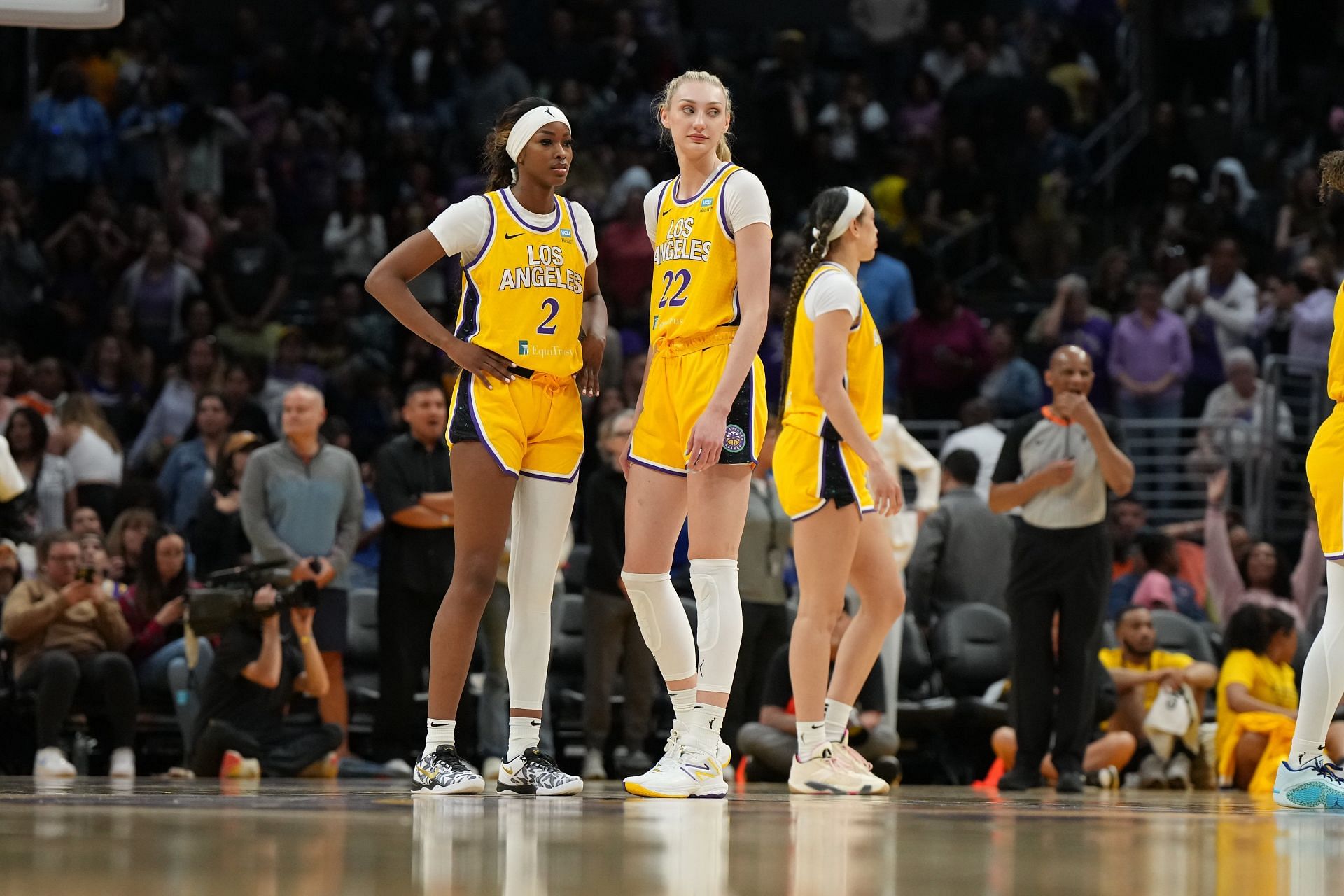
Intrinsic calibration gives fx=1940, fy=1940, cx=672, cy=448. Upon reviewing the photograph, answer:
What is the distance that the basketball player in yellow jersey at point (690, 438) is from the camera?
Answer: 6.03 metres

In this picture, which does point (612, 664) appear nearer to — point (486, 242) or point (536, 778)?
point (536, 778)

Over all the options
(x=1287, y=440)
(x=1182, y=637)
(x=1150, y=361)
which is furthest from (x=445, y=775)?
(x=1150, y=361)

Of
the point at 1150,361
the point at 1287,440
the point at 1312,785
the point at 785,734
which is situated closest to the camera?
the point at 1312,785

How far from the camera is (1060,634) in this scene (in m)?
8.23

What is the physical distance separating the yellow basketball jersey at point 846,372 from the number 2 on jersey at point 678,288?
988 mm

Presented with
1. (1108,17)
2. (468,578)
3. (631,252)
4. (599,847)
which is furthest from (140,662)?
(1108,17)

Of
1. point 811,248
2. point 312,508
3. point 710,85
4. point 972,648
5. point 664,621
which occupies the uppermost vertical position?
point 710,85

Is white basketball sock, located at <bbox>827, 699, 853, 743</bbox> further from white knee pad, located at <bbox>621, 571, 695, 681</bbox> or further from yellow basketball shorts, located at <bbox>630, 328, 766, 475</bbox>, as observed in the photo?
yellow basketball shorts, located at <bbox>630, 328, 766, 475</bbox>

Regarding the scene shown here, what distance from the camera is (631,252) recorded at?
1538 cm

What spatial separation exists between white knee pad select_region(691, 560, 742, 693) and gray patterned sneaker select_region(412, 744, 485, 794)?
765mm

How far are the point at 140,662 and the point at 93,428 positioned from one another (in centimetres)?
245

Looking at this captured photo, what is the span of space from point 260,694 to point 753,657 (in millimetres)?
2636

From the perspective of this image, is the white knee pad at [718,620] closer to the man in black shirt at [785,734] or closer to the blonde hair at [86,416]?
the man in black shirt at [785,734]

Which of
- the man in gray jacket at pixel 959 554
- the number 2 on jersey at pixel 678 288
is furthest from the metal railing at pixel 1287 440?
the number 2 on jersey at pixel 678 288
